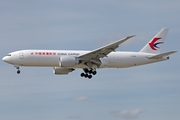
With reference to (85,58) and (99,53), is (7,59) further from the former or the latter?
(99,53)

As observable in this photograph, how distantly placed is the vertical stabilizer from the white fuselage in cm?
284

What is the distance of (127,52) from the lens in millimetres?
75312

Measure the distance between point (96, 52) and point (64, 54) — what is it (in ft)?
13.1

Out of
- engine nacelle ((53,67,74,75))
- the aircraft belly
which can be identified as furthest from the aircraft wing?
engine nacelle ((53,67,74,75))

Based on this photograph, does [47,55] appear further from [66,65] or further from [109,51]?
[109,51]

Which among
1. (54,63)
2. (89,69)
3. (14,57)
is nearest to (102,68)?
(89,69)

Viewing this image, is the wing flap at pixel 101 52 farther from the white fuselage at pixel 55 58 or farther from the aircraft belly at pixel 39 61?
the aircraft belly at pixel 39 61

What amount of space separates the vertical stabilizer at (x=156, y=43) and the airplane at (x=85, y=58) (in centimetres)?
27

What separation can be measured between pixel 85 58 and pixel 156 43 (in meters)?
12.2

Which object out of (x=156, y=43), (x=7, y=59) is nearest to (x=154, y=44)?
(x=156, y=43)

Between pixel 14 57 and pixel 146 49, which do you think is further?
pixel 146 49

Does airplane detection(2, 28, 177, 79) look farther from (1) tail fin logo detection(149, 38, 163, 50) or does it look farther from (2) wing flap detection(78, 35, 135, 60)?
(1) tail fin logo detection(149, 38, 163, 50)

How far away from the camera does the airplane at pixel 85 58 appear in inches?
2773

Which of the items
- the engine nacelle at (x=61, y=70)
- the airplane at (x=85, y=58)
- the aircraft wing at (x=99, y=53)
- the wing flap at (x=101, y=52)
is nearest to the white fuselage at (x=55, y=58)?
the airplane at (x=85, y=58)
